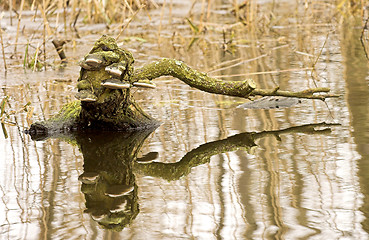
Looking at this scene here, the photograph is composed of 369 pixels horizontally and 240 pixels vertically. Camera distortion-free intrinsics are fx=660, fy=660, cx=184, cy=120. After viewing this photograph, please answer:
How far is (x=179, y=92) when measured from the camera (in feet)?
13.6

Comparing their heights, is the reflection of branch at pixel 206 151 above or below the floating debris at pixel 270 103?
below

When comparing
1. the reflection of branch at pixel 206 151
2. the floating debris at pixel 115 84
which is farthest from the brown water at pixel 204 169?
the floating debris at pixel 115 84

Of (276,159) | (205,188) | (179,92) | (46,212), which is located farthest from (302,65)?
(46,212)

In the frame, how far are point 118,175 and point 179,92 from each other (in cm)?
171

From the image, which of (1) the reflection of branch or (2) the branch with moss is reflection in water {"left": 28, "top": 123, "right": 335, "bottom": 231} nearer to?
(1) the reflection of branch

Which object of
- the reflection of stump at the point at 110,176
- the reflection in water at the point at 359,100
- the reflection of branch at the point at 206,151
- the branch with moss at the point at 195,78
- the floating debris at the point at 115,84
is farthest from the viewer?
the branch with moss at the point at 195,78

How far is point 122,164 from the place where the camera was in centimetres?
267

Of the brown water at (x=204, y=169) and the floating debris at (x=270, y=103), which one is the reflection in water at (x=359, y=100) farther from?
the floating debris at (x=270, y=103)

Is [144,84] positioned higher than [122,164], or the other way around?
[144,84]

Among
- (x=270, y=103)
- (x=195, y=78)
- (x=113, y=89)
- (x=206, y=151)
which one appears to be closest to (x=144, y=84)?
(x=113, y=89)

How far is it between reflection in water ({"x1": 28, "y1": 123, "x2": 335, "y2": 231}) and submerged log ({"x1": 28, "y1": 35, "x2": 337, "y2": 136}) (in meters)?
0.08

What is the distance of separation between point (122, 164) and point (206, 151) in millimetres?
367

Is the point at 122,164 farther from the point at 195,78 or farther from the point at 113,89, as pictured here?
the point at 195,78

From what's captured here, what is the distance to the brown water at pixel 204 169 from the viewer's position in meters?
1.95
